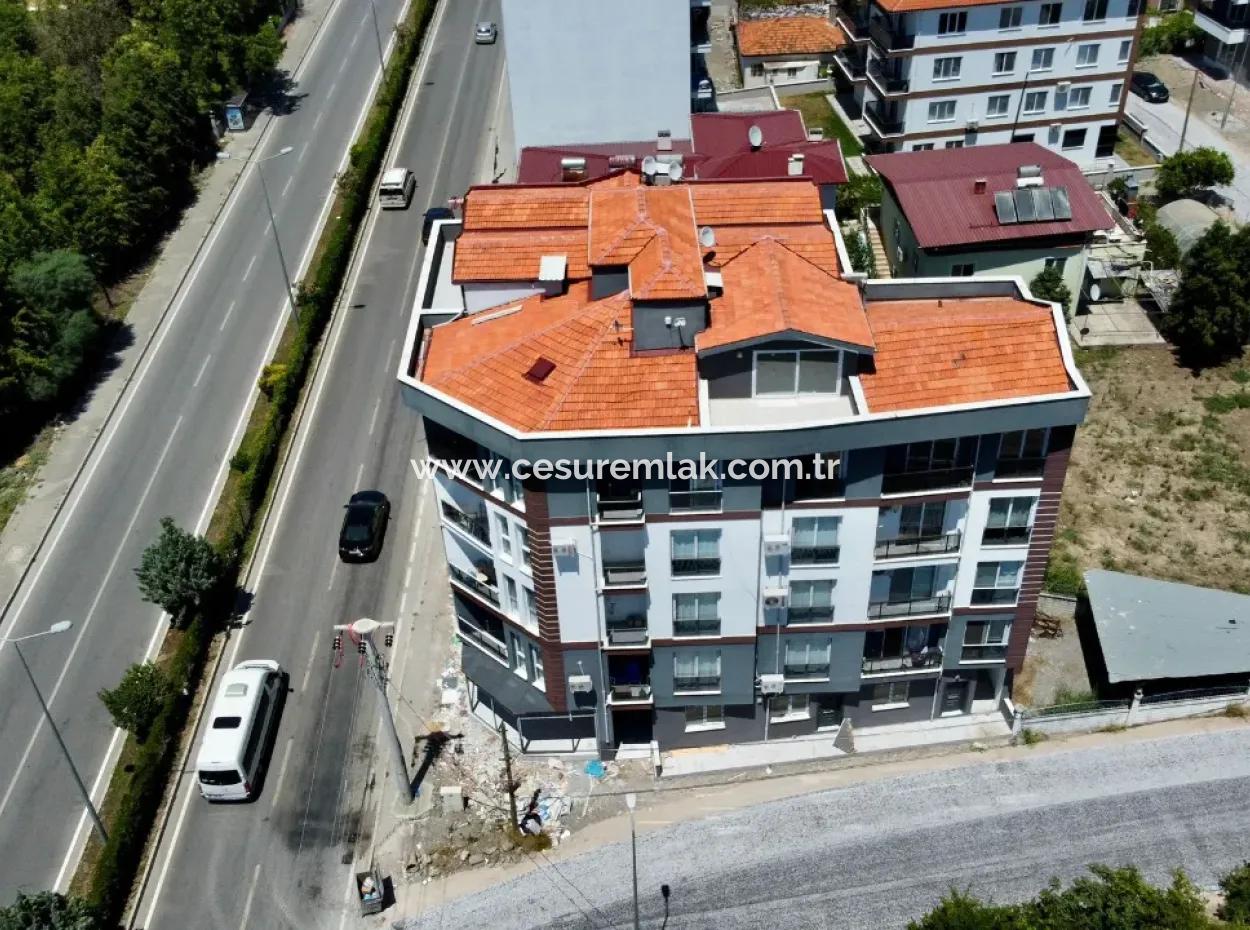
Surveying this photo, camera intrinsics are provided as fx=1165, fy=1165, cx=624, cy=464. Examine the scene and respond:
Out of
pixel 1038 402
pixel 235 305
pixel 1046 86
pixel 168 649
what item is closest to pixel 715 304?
pixel 1038 402

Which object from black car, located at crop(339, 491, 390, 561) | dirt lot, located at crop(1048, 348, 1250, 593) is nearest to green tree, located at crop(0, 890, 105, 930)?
black car, located at crop(339, 491, 390, 561)

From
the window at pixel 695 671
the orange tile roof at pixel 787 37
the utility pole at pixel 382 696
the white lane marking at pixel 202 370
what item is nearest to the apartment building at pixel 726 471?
the window at pixel 695 671

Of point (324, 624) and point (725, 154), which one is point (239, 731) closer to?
point (324, 624)

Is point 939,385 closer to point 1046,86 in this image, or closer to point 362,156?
point 1046,86

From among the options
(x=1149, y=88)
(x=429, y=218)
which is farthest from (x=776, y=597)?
(x=1149, y=88)

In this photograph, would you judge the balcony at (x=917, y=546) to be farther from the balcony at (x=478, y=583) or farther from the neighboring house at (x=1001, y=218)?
the neighboring house at (x=1001, y=218)

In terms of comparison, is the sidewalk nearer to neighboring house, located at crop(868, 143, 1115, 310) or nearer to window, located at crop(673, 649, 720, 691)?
window, located at crop(673, 649, 720, 691)
